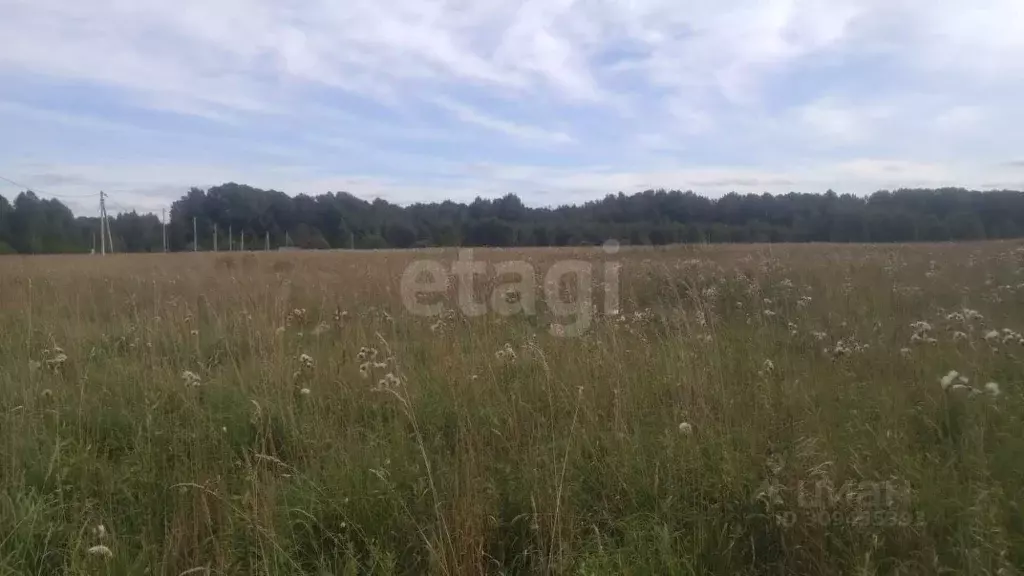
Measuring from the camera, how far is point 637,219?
17.4m

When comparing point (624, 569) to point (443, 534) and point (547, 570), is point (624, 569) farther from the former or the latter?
point (443, 534)

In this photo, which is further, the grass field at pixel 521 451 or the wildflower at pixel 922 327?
the wildflower at pixel 922 327

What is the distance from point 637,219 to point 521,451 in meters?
15.2

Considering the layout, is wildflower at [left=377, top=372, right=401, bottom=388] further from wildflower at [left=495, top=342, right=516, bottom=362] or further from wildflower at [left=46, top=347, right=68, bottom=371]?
wildflower at [left=46, top=347, right=68, bottom=371]

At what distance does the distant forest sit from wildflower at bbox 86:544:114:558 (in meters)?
11.7

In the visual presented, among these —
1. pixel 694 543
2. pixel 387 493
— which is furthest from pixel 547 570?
pixel 387 493

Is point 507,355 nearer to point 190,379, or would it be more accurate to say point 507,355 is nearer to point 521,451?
point 521,451

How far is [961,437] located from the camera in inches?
104

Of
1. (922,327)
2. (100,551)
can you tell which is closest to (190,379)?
(100,551)

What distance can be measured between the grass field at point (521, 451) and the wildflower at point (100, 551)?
1 cm

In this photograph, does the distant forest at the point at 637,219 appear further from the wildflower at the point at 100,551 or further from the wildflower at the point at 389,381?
the wildflower at the point at 100,551

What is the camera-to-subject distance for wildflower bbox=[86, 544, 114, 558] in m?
2.07

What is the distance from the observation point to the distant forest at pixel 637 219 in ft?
47.8

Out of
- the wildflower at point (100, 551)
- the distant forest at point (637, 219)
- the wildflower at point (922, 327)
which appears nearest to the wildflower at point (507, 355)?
the wildflower at point (100, 551)
